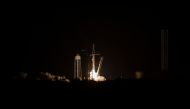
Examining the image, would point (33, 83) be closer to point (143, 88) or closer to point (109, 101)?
point (109, 101)

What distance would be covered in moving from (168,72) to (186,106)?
4515 millimetres

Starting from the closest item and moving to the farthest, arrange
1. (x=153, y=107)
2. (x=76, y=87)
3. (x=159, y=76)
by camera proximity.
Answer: (x=153, y=107), (x=76, y=87), (x=159, y=76)

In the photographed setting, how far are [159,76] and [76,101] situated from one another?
474cm

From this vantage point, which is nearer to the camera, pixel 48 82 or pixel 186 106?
pixel 186 106

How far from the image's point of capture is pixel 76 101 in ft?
29.2

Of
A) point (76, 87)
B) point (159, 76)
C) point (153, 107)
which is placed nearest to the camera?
point (153, 107)

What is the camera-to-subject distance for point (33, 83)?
9398 mm

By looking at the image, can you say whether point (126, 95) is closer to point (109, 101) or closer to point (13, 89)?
point (109, 101)

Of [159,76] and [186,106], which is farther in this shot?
[159,76]

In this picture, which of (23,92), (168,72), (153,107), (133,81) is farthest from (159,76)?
(23,92)

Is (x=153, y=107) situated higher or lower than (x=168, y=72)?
lower

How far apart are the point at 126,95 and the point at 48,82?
1908 millimetres

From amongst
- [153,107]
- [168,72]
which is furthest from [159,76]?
[153,107]

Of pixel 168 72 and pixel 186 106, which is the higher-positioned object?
pixel 168 72
